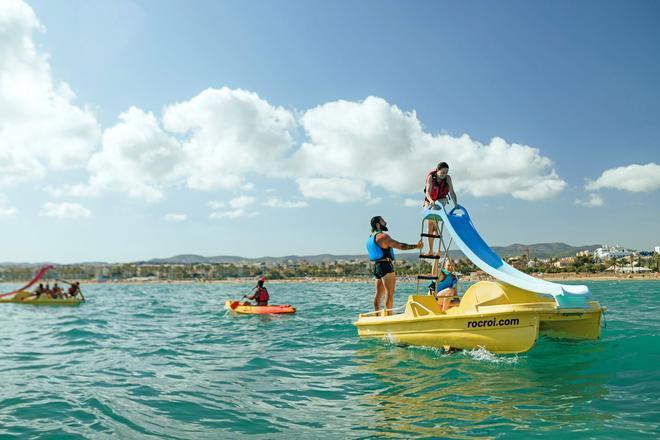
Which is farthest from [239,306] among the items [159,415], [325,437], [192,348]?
[325,437]

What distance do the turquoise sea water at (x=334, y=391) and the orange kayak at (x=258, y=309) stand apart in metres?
8.19

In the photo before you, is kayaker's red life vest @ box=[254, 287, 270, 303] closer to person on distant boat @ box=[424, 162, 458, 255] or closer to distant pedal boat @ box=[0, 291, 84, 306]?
person on distant boat @ box=[424, 162, 458, 255]

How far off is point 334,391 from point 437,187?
5787 mm

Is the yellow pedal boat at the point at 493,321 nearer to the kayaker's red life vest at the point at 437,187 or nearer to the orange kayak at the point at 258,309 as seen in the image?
the kayaker's red life vest at the point at 437,187

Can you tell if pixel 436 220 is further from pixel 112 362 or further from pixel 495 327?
pixel 112 362

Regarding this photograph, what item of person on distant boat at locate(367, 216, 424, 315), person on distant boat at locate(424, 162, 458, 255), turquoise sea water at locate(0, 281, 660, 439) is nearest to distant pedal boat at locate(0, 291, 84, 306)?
turquoise sea water at locate(0, 281, 660, 439)

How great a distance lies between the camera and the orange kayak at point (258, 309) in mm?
22525

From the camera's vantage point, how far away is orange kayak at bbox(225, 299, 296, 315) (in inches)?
887

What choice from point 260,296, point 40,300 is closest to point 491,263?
point 260,296

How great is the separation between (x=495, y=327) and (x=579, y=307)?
167 cm

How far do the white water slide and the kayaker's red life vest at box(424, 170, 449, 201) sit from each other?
1.22 feet

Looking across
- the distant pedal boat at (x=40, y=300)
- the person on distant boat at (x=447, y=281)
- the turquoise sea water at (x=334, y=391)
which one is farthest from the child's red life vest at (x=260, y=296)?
the distant pedal boat at (x=40, y=300)

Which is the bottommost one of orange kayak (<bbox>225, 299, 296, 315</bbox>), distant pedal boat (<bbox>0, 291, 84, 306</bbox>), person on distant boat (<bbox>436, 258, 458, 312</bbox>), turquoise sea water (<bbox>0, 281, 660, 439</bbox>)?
distant pedal boat (<bbox>0, 291, 84, 306</bbox>)

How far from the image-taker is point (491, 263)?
422 inches
